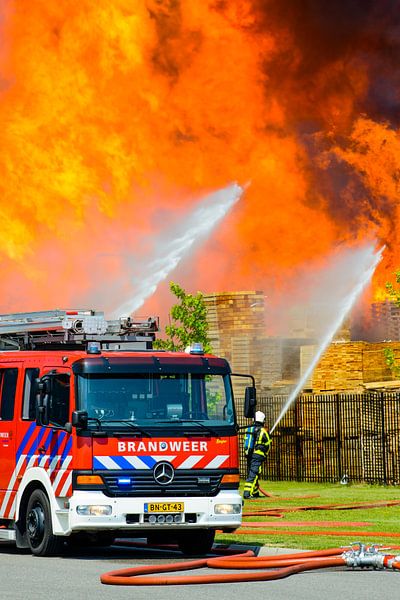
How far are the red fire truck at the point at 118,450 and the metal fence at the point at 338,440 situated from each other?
1520 centimetres

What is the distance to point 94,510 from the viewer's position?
16109 millimetres

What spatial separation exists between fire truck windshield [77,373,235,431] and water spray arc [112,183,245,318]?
31.0 meters

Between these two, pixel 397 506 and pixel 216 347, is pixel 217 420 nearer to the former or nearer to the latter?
pixel 397 506

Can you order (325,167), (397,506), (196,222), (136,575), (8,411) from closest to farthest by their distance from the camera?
1. (136,575)
2. (8,411)
3. (397,506)
4. (196,222)
5. (325,167)

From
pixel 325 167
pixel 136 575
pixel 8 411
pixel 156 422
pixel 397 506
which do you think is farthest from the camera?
pixel 325 167

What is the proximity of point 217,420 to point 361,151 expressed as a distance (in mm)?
44660

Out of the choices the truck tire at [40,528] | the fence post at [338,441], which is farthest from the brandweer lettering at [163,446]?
the fence post at [338,441]

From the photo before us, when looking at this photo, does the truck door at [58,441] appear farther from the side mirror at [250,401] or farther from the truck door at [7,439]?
the side mirror at [250,401]

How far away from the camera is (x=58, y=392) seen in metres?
16.8

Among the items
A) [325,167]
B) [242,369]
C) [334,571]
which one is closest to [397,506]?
[334,571]

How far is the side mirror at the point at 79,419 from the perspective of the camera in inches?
638

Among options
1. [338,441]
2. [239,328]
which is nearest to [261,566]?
[338,441]

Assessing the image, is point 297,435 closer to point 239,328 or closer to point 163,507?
point 239,328

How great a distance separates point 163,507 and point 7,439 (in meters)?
2.65
